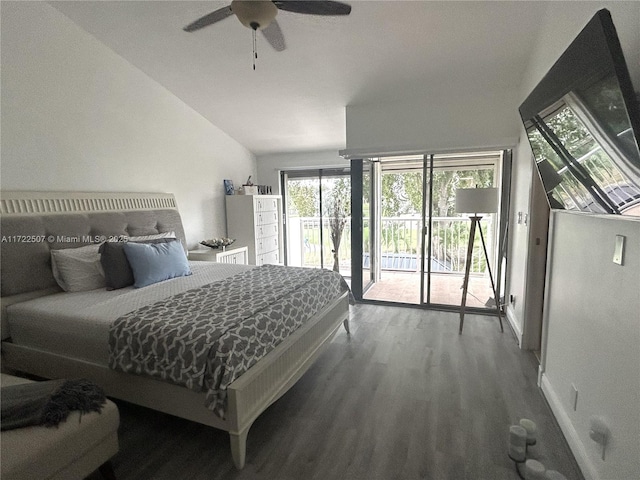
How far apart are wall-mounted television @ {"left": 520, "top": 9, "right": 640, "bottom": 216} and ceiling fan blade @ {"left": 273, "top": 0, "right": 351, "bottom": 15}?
1.12m

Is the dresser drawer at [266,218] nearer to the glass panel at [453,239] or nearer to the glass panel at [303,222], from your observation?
the glass panel at [303,222]

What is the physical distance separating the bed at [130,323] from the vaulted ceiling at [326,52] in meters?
1.53

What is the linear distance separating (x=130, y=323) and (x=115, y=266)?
995mm

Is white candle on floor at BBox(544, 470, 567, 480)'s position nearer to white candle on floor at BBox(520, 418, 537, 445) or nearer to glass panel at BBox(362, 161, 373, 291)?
white candle on floor at BBox(520, 418, 537, 445)

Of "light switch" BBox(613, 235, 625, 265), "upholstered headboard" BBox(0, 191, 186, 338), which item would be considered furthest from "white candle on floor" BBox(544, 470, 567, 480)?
"upholstered headboard" BBox(0, 191, 186, 338)

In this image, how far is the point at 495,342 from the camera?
308cm

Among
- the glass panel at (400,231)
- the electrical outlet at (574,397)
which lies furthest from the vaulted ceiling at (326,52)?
the electrical outlet at (574,397)

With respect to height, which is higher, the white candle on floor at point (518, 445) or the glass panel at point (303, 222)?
the glass panel at point (303, 222)

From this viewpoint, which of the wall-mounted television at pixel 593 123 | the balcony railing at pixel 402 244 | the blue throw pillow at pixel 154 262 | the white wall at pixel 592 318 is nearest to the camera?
the wall-mounted television at pixel 593 123

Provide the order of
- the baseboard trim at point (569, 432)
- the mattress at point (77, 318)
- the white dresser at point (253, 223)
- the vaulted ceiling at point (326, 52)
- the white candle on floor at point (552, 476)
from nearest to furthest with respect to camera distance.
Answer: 1. the white candle on floor at point (552, 476)
2. the baseboard trim at point (569, 432)
3. the mattress at point (77, 318)
4. the vaulted ceiling at point (326, 52)
5. the white dresser at point (253, 223)

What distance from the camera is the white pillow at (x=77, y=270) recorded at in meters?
2.59

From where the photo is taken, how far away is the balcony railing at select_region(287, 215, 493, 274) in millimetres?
4395

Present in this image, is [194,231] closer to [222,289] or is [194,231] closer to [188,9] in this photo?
[222,289]

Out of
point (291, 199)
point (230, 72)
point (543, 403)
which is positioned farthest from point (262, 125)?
point (543, 403)
